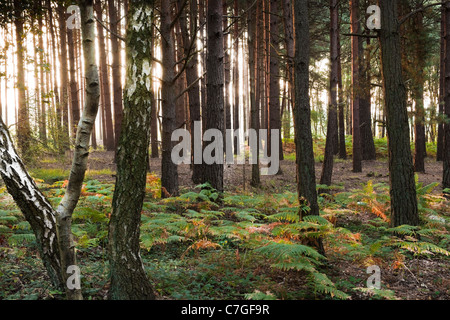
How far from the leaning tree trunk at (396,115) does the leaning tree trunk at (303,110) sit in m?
2.06

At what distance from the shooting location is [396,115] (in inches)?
247

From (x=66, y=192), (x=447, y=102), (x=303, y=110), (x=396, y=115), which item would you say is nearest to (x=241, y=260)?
(x=303, y=110)

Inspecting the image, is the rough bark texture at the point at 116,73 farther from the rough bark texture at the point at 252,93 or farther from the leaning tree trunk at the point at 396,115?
the leaning tree trunk at the point at 396,115

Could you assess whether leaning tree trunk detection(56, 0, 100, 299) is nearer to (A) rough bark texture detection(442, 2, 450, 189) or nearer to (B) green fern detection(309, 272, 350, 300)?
(B) green fern detection(309, 272, 350, 300)

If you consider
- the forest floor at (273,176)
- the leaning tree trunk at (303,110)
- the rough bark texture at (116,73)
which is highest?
the rough bark texture at (116,73)

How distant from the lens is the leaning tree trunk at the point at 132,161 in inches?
133

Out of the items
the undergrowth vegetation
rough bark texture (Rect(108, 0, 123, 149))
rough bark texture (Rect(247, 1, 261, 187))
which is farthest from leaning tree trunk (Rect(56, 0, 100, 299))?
rough bark texture (Rect(108, 0, 123, 149))

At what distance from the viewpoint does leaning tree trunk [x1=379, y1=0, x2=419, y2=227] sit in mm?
6230

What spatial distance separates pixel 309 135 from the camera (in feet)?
17.2

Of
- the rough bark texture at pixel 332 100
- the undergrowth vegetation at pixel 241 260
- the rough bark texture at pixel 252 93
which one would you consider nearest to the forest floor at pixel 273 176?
the rough bark texture at pixel 252 93

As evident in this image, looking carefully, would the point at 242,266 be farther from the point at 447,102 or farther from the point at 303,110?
the point at 447,102

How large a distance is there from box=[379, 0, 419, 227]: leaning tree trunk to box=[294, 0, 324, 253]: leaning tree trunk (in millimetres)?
2056

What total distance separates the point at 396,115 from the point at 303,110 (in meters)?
2.29
